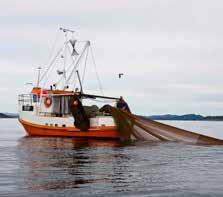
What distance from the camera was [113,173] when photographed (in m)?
20.6

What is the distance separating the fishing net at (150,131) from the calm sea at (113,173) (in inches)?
248

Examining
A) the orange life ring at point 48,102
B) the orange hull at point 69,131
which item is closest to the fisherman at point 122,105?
the orange hull at point 69,131

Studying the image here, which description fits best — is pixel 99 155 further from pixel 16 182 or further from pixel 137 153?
pixel 16 182

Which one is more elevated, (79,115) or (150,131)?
(79,115)

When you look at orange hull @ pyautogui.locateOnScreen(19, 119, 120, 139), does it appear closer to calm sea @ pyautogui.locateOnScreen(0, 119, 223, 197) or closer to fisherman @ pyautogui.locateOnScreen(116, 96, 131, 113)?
fisherman @ pyautogui.locateOnScreen(116, 96, 131, 113)

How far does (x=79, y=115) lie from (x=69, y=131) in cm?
268

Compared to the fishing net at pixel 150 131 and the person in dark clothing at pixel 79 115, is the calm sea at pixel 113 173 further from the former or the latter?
the person in dark clothing at pixel 79 115

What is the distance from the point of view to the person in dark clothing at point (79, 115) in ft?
142

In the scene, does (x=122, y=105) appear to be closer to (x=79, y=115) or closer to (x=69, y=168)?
(x=79, y=115)

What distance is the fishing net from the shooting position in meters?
37.5

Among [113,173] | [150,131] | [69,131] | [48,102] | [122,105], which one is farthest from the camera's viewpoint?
[48,102]

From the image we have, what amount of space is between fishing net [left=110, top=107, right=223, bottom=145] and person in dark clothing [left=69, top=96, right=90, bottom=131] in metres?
2.59

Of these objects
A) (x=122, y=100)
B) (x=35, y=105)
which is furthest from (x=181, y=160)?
(x=35, y=105)

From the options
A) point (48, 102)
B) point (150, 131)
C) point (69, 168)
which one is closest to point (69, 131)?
point (48, 102)
